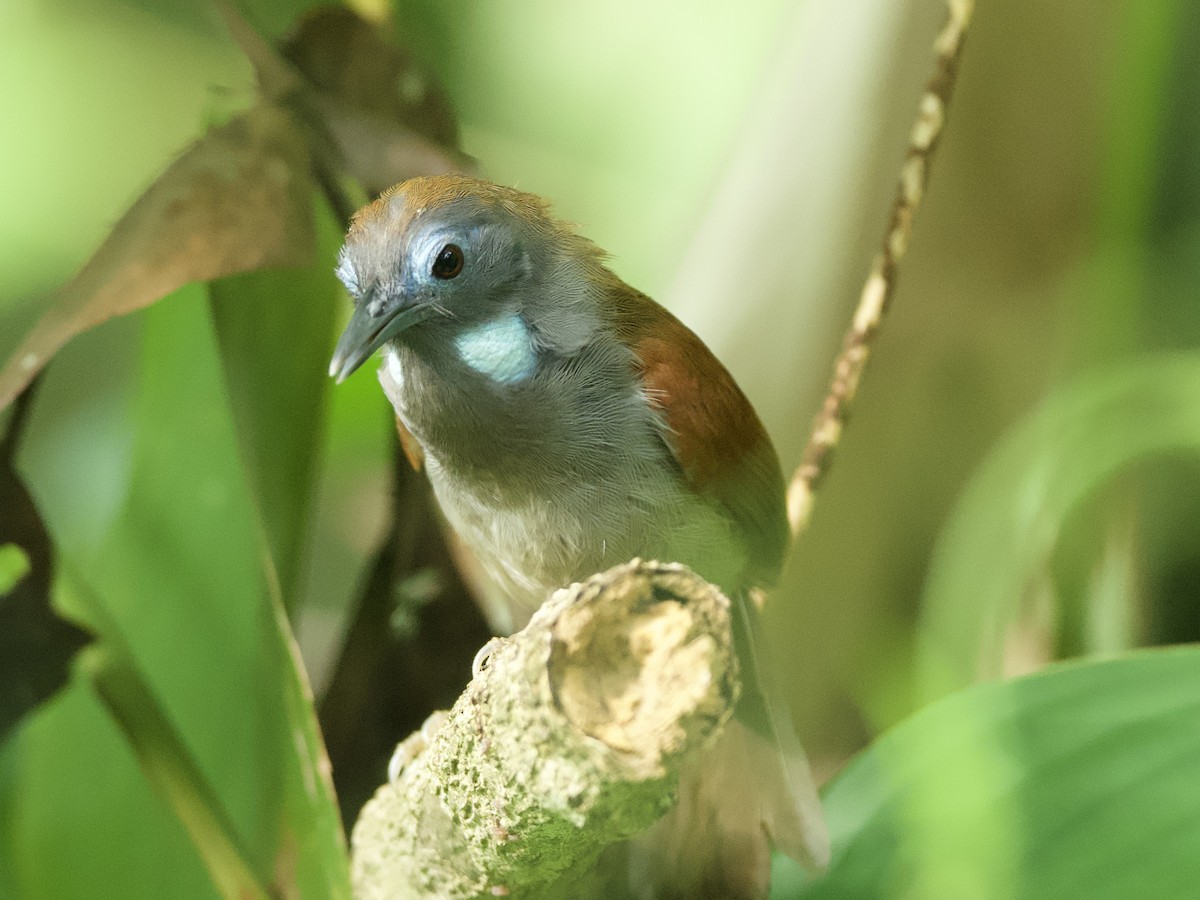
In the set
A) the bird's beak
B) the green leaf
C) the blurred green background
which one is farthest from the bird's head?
the green leaf

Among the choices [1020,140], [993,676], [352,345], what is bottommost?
[993,676]

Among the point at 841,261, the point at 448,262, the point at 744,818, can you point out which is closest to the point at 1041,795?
the point at 744,818

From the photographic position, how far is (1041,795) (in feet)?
3.45

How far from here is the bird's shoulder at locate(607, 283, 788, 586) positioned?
3.50ft

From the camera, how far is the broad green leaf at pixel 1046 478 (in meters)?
1.27

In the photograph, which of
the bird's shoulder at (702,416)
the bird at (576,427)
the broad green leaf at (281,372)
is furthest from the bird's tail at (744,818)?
the broad green leaf at (281,372)

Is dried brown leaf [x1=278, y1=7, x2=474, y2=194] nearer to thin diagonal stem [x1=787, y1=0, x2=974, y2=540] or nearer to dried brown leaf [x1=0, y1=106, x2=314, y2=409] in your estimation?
dried brown leaf [x1=0, y1=106, x2=314, y2=409]

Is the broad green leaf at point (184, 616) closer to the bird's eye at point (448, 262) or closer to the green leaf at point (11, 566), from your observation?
the green leaf at point (11, 566)

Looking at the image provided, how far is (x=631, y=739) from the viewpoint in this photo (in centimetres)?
68

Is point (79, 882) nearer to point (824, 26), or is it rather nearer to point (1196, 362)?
point (824, 26)

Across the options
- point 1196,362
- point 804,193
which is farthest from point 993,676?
point 804,193

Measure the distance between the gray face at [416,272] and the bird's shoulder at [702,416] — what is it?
0.53ft

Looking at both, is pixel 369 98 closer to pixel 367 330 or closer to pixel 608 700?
pixel 367 330

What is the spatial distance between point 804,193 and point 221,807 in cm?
109
